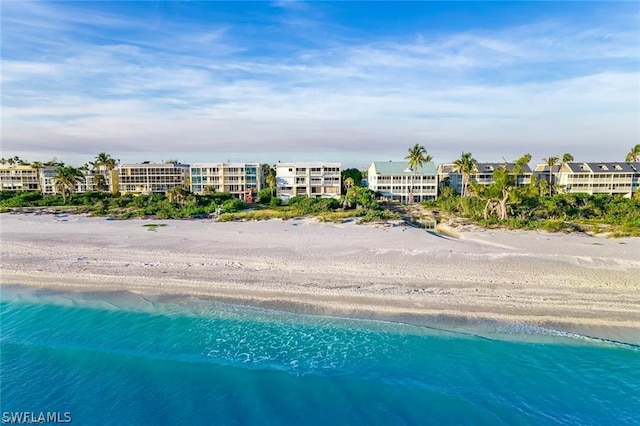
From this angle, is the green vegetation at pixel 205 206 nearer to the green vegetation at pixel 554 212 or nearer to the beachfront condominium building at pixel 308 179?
the beachfront condominium building at pixel 308 179

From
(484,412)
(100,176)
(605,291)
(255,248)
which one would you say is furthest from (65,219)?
(605,291)

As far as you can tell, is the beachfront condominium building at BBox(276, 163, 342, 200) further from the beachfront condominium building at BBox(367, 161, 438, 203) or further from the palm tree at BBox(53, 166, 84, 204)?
the palm tree at BBox(53, 166, 84, 204)

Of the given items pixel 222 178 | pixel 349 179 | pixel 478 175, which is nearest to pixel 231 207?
pixel 222 178

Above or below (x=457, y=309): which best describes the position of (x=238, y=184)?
above

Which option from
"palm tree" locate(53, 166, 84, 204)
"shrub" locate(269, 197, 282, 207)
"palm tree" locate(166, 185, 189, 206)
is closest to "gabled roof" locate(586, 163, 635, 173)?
"shrub" locate(269, 197, 282, 207)

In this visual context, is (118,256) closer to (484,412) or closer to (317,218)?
(317,218)

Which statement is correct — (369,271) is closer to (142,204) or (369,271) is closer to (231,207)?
(231,207)
